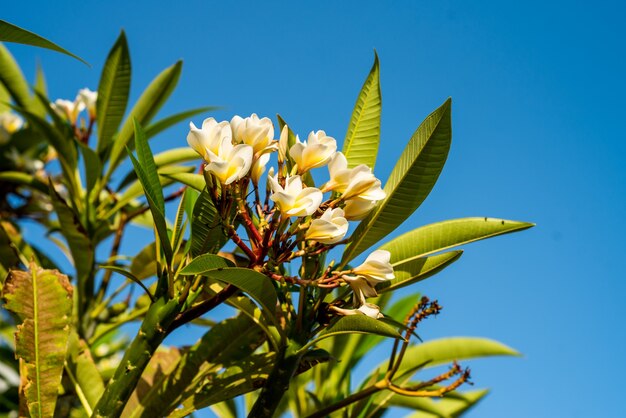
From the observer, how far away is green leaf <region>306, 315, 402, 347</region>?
1196 millimetres

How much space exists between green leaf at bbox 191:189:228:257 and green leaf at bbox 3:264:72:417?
1.11ft

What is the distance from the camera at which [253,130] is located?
134 cm

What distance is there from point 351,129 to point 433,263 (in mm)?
364

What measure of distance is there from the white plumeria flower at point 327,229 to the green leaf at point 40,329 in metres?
0.60

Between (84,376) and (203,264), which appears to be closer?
(203,264)

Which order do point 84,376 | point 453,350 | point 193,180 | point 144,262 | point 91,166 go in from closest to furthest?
point 193,180, point 84,376, point 453,350, point 144,262, point 91,166

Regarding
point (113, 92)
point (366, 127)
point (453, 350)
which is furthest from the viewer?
point (113, 92)

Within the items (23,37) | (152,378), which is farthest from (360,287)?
(23,37)

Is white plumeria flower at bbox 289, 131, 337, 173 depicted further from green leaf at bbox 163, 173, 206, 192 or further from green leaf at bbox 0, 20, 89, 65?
green leaf at bbox 0, 20, 89, 65

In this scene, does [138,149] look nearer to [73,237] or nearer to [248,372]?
[248,372]

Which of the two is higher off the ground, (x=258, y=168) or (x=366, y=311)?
(x=258, y=168)

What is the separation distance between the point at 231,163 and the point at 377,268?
35 cm

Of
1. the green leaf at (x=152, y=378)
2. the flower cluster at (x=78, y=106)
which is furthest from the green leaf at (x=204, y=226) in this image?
the flower cluster at (x=78, y=106)

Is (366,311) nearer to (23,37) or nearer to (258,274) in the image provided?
(258,274)
